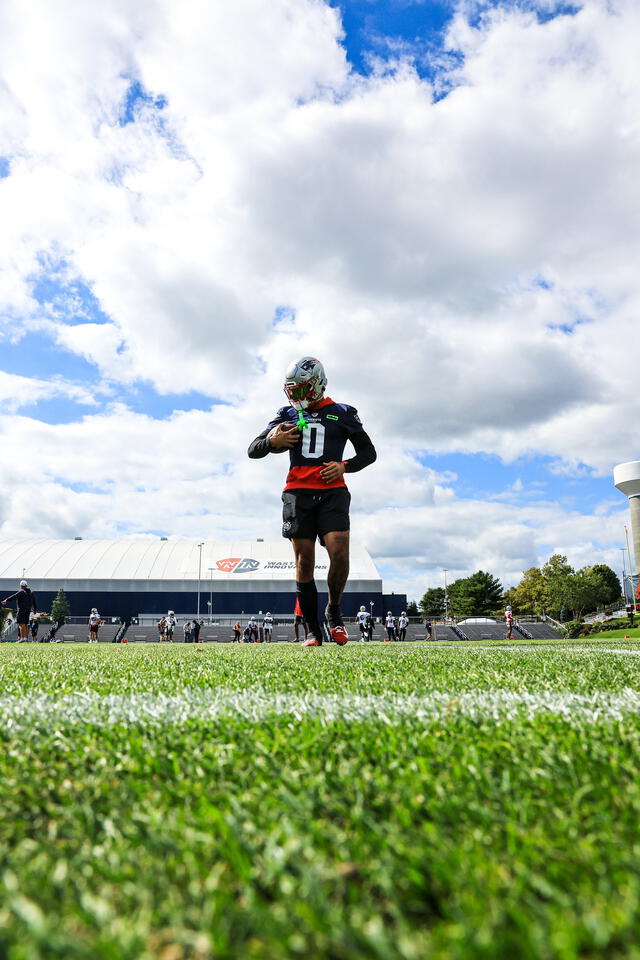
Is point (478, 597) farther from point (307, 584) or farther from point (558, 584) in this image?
point (307, 584)

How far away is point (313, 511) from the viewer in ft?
20.5

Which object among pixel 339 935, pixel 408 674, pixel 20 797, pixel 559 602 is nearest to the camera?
pixel 339 935

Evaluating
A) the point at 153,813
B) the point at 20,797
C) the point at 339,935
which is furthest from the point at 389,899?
the point at 20,797

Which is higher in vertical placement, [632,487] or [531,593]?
[632,487]

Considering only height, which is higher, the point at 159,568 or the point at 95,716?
the point at 159,568

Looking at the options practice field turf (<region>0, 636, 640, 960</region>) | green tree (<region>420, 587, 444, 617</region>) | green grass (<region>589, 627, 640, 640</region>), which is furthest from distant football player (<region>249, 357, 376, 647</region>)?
green tree (<region>420, 587, 444, 617</region>)

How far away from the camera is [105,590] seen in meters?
63.8

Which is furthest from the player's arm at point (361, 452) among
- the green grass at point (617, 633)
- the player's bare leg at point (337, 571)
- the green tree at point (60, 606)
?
the green tree at point (60, 606)

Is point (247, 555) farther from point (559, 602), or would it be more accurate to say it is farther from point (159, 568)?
point (559, 602)

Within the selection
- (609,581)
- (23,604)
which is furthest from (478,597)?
(23,604)

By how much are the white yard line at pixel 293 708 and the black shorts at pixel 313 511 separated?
3.85 metres

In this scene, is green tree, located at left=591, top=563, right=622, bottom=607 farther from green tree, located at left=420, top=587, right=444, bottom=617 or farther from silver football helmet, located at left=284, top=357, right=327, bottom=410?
silver football helmet, located at left=284, top=357, right=327, bottom=410

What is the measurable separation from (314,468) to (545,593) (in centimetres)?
7346

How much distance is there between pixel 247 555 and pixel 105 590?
15342mm
